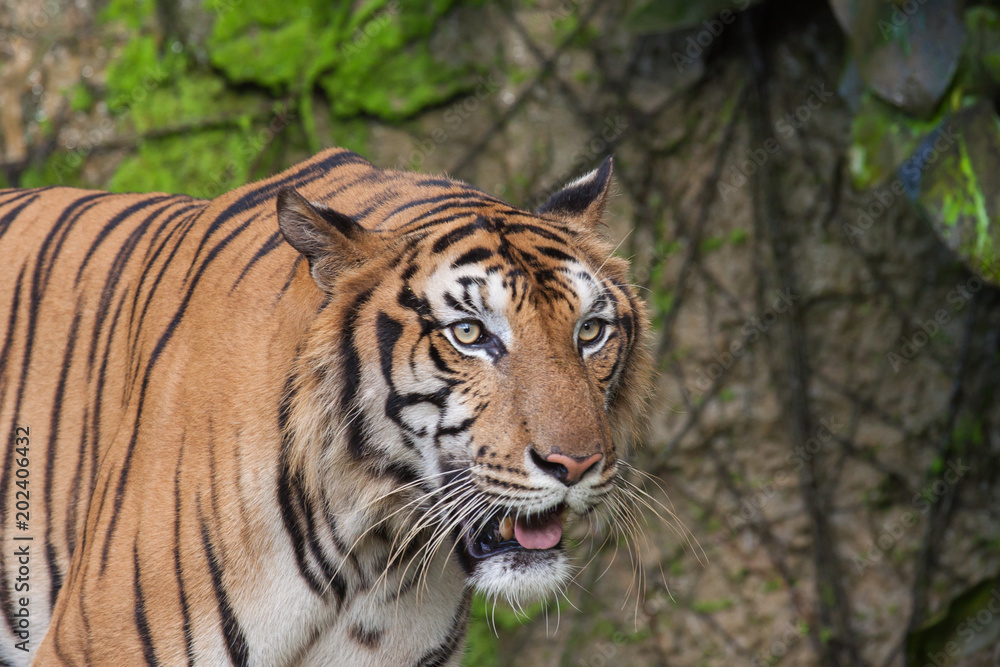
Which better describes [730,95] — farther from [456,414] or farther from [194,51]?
[456,414]

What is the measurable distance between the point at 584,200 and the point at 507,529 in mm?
709

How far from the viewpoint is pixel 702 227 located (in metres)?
3.83

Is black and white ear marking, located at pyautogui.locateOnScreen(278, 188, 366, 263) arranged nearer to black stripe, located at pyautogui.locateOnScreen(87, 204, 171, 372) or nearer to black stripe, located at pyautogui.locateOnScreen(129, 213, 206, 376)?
black stripe, located at pyautogui.locateOnScreen(129, 213, 206, 376)

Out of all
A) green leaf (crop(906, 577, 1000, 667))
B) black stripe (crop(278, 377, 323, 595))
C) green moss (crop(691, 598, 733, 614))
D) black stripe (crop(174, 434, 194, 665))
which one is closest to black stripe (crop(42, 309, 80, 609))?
black stripe (crop(174, 434, 194, 665))

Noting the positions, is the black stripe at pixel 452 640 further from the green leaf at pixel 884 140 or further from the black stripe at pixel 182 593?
the green leaf at pixel 884 140

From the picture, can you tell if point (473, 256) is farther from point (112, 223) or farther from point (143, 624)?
point (112, 223)

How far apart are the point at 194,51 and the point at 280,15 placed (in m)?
0.38

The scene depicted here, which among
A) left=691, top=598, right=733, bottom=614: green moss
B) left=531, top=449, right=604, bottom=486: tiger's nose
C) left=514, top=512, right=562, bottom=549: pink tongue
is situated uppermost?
left=531, top=449, right=604, bottom=486: tiger's nose

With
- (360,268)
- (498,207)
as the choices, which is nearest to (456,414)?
(360,268)

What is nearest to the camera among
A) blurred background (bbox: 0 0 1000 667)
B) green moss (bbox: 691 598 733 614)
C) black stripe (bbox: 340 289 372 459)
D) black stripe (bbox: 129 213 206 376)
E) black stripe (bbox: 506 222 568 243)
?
black stripe (bbox: 340 289 372 459)

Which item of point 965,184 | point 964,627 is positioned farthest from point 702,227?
point 964,627

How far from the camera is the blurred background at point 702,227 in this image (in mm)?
3723

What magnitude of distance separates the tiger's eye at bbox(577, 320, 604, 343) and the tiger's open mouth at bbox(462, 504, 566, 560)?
0.98ft

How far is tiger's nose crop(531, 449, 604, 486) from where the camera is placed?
1443 mm
